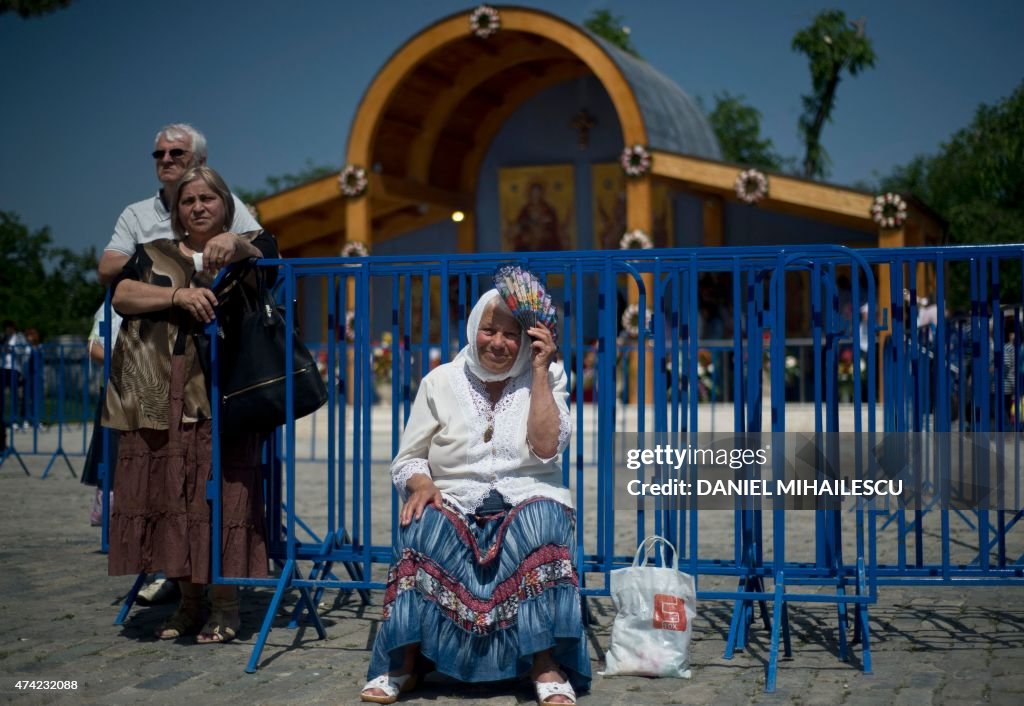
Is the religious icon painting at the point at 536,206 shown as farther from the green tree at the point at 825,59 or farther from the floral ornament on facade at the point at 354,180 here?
the green tree at the point at 825,59

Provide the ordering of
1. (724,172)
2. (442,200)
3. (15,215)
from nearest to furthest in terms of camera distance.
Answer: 1. (724,172)
2. (442,200)
3. (15,215)

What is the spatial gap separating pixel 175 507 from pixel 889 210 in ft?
51.4

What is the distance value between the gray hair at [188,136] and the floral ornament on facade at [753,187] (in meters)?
15.2

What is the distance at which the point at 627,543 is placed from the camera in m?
8.57

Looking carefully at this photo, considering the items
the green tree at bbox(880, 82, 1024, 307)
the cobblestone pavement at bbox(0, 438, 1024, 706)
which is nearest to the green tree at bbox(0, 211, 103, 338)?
the green tree at bbox(880, 82, 1024, 307)

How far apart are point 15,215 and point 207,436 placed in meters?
40.2

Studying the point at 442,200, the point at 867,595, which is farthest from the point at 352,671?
the point at 442,200

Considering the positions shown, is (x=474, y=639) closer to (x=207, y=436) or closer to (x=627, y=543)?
(x=207, y=436)

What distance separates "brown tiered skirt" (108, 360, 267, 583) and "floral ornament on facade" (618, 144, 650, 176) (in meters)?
16.4

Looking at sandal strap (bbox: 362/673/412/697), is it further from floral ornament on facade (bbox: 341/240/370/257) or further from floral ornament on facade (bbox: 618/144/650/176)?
floral ornament on facade (bbox: 341/240/370/257)

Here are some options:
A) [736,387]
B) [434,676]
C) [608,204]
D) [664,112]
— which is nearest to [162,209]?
[434,676]

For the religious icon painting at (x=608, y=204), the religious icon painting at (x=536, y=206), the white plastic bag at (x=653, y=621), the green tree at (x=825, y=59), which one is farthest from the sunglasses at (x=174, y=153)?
the green tree at (x=825, y=59)

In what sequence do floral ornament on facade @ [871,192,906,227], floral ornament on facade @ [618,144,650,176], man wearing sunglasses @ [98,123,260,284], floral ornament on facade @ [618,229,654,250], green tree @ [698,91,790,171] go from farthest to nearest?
1. green tree @ [698,91,790,171]
2. floral ornament on facade @ [618,144,650,176]
3. floral ornament on facade @ [618,229,654,250]
4. floral ornament on facade @ [871,192,906,227]
5. man wearing sunglasses @ [98,123,260,284]

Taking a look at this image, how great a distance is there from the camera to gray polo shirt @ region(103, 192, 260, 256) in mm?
5805
